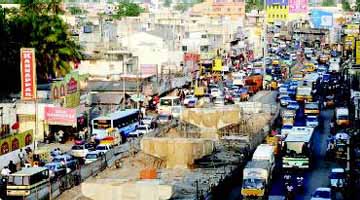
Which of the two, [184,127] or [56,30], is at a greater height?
[56,30]

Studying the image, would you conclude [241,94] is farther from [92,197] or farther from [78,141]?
[92,197]

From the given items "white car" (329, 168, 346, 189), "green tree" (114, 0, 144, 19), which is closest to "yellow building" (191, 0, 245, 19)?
"green tree" (114, 0, 144, 19)

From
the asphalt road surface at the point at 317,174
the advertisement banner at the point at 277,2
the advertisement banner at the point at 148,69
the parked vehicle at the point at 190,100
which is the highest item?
the advertisement banner at the point at 277,2

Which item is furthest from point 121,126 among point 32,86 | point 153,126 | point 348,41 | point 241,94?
point 348,41

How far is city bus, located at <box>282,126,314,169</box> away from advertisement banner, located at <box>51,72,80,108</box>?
7709 millimetres

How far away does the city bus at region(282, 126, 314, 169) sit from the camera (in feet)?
66.0

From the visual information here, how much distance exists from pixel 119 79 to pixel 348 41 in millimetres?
21603

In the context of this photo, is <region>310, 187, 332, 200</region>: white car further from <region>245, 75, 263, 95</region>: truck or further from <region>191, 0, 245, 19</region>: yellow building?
<region>191, 0, 245, 19</region>: yellow building

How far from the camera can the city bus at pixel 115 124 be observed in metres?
24.1

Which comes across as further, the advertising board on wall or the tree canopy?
the tree canopy

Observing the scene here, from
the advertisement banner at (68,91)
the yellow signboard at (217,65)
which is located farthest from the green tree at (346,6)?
the advertisement banner at (68,91)

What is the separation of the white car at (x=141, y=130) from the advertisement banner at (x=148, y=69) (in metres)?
10.1

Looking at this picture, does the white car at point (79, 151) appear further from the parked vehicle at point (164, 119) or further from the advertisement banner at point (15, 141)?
the parked vehicle at point (164, 119)

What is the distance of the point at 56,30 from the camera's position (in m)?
32.1
